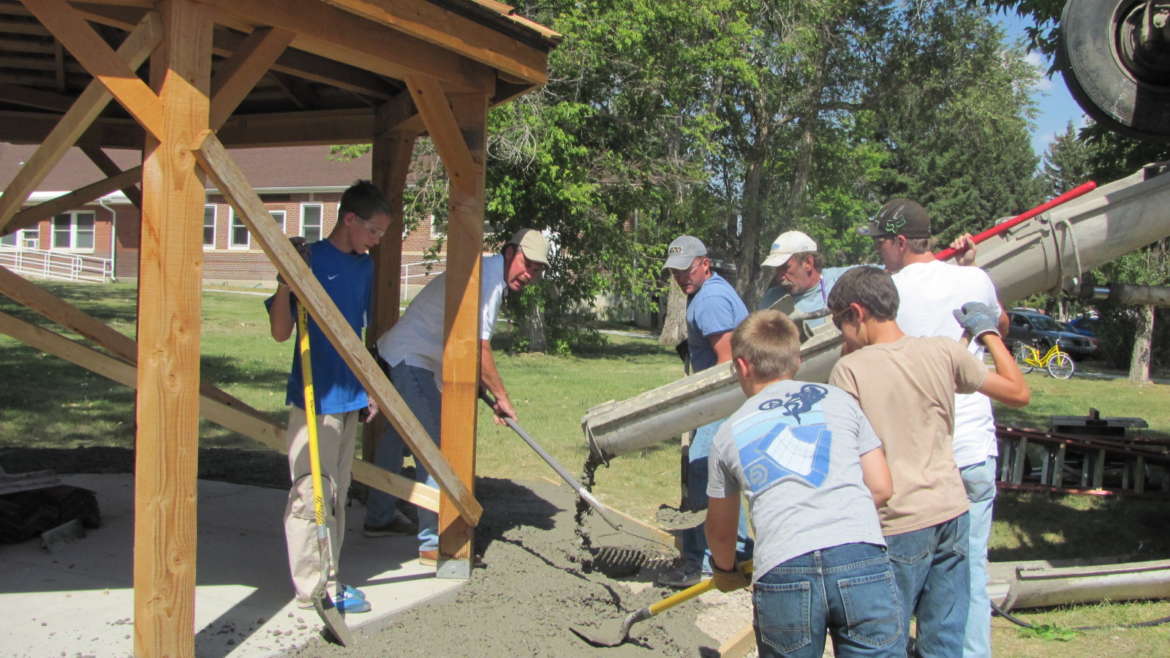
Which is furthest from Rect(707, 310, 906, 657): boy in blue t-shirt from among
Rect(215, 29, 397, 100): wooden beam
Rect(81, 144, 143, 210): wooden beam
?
Rect(81, 144, 143, 210): wooden beam

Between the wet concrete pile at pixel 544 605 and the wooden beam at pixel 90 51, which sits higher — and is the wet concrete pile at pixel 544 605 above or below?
below

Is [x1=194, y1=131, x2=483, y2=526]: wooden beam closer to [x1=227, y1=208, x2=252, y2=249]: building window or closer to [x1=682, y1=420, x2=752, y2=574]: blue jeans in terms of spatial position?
[x1=682, y1=420, x2=752, y2=574]: blue jeans

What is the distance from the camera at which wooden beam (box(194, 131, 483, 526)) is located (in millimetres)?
3451

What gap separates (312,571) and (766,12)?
2313 cm

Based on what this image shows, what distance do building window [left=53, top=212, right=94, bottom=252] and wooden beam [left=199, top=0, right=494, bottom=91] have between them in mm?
35619

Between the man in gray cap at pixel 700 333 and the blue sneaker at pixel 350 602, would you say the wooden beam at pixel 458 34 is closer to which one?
the man in gray cap at pixel 700 333

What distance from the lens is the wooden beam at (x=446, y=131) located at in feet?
14.9

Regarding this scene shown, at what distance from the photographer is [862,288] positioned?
129 inches

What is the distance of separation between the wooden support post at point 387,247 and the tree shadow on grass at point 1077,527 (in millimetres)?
4254

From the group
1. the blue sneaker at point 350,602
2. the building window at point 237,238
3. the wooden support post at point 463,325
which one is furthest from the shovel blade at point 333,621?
the building window at point 237,238

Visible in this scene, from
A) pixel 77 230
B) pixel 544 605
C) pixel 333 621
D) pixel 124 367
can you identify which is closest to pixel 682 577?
pixel 544 605

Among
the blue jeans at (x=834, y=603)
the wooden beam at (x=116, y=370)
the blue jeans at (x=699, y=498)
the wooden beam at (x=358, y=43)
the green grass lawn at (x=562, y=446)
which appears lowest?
the green grass lawn at (x=562, y=446)

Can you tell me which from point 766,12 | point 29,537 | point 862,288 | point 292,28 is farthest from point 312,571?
point 766,12

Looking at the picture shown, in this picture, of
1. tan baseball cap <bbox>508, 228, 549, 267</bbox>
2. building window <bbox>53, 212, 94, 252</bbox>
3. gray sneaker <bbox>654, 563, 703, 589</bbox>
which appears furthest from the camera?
building window <bbox>53, 212, 94, 252</bbox>
